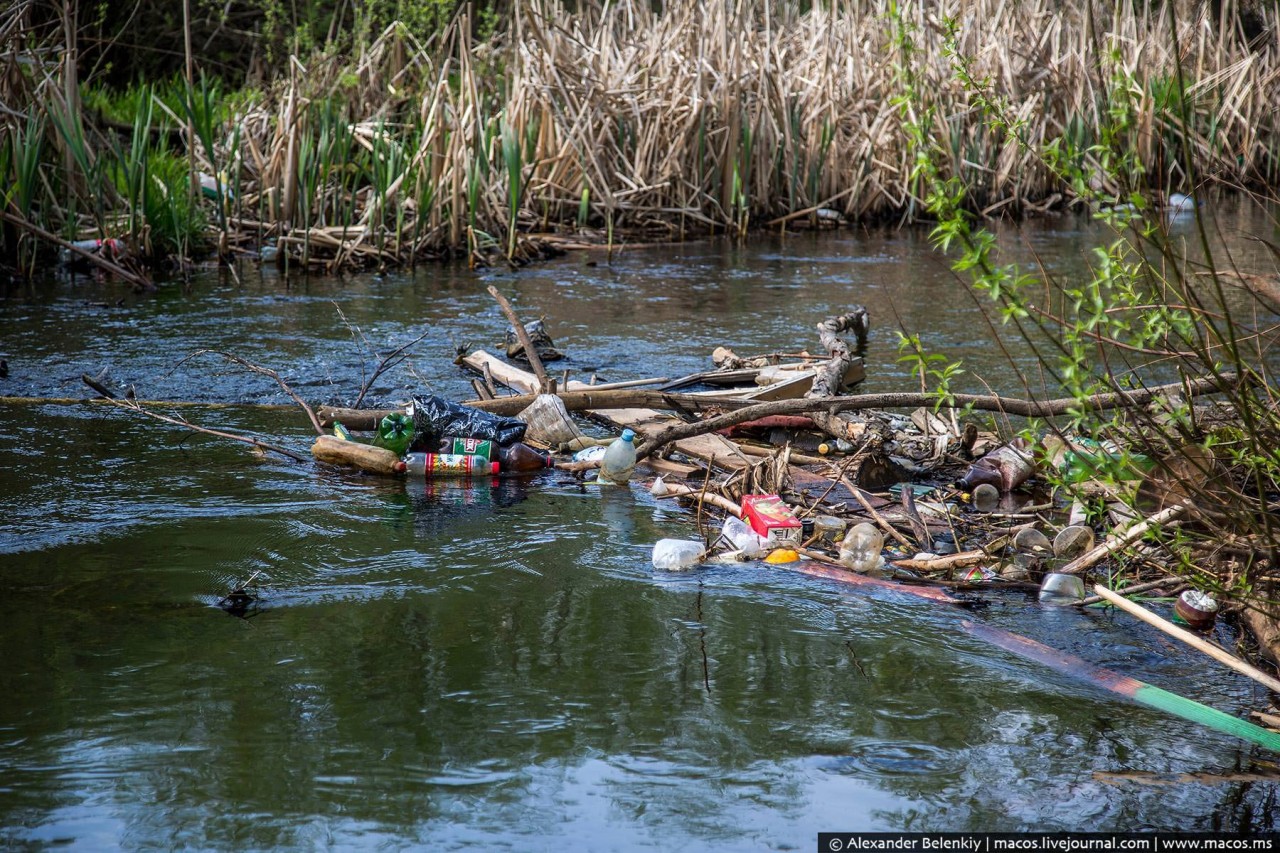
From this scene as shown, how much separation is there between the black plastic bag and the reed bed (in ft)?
13.6

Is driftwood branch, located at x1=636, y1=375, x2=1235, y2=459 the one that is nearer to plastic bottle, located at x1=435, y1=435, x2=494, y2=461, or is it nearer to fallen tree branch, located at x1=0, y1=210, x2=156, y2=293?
plastic bottle, located at x1=435, y1=435, x2=494, y2=461

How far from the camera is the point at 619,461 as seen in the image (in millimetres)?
4453

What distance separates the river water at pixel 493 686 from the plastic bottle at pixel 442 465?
18cm

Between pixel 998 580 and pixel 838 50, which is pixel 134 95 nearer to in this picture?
pixel 838 50

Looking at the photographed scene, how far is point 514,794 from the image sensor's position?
230 cm

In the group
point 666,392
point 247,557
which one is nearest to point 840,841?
point 247,557

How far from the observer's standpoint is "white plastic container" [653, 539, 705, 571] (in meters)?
3.54

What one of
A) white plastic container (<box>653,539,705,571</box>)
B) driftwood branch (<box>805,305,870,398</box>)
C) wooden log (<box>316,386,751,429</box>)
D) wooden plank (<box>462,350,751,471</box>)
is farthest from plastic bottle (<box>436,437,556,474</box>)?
driftwood branch (<box>805,305,870,398</box>)

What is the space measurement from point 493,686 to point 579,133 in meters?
7.98

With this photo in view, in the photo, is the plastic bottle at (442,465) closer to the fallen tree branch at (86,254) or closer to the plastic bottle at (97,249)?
the fallen tree branch at (86,254)

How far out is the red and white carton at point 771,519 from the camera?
3744 millimetres

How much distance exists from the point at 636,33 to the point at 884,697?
953cm

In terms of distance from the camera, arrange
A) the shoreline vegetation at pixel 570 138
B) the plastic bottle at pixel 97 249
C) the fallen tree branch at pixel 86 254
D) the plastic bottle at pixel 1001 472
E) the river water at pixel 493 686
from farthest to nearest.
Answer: the plastic bottle at pixel 97 249 < the shoreline vegetation at pixel 570 138 < the fallen tree branch at pixel 86 254 < the plastic bottle at pixel 1001 472 < the river water at pixel 493 686

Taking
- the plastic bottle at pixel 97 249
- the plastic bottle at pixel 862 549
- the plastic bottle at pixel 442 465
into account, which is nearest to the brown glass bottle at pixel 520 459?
the plastic bottle at pixel 442 465
